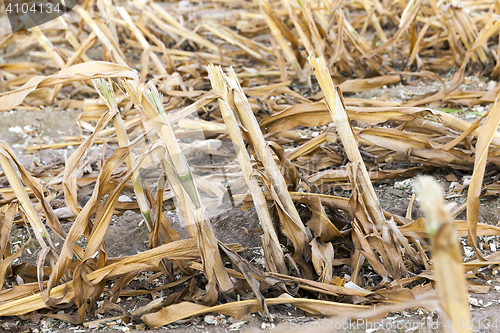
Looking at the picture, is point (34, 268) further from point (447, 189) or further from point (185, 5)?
point (185, 5)

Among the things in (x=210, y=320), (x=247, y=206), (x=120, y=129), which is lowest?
(x=210, y=320)

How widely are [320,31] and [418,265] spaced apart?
160 cm

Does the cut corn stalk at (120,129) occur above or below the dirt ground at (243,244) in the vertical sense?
above

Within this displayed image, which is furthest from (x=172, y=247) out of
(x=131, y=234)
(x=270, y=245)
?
(x=131, y=234)

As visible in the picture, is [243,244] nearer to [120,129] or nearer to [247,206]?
[247,206]

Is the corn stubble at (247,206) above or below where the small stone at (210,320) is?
above

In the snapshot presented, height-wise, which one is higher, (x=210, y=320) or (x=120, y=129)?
(x=120, y=129)

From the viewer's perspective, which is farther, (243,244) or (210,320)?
(243,244)

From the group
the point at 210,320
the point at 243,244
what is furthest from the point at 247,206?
the point at 210,320

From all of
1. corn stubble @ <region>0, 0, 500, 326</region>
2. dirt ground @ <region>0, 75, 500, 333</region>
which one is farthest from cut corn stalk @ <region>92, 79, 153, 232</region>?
dirt ground @ <region>0, 75, 500, 333</region>

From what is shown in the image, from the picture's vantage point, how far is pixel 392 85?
6.95ft

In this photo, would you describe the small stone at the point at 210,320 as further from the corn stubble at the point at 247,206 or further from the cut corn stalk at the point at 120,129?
the cut corn stalk at the point at 120,129

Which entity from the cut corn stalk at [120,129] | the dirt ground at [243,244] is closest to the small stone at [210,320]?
the dirt ground at [243,244]

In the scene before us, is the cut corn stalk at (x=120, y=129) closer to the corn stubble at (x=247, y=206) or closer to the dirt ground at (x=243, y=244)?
the corn stubble at (x=247, y=206)
